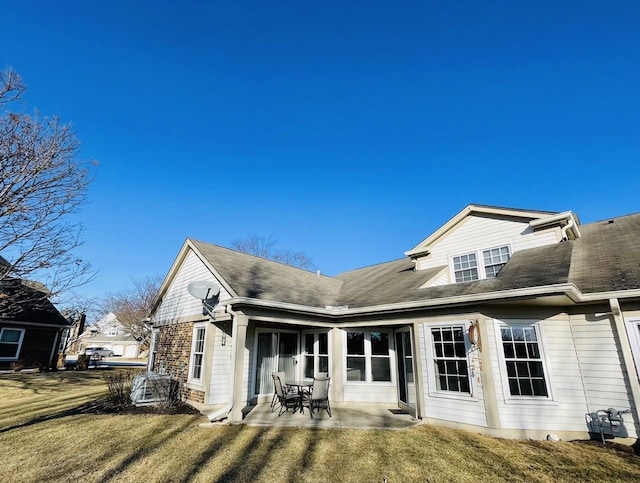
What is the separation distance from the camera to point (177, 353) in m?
11.3

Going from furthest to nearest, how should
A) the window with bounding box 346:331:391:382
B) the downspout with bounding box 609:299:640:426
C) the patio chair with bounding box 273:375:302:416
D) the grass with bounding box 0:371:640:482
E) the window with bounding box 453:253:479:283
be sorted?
the window with bounding box 453:253:479:283 → the window with bounding box 346:331:391:382 → the patio chair with bounding box 273:375:302:416 → the downspout with bounding box 609:299:640:426 → the grass with bounding box 0:371:640:482

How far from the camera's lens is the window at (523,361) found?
6.98 m

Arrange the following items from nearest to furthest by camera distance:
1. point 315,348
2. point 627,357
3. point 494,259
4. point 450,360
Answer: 1. point 627,357
2. point 450,360
3. point 494,259
4. point 315,348

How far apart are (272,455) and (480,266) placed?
8.51 metres

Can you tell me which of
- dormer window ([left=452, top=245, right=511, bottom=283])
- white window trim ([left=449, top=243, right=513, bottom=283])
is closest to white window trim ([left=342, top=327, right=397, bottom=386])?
white window trim ([left=449, top=243, right=513, bottom=283])

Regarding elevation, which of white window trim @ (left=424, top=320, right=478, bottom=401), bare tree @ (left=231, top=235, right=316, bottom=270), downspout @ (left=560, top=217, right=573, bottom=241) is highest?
bare tree @ (left=231, top=235, right=316, bottom=270)

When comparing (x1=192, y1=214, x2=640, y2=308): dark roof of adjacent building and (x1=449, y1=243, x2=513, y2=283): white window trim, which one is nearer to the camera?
(x1=192, y1=214, x2=640, y2=308): dark roof of adjacent building

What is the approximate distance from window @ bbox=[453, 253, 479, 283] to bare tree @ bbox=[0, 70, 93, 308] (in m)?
11.2

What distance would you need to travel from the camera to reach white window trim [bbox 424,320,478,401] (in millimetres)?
7242

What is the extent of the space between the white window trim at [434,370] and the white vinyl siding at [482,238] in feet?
8.32

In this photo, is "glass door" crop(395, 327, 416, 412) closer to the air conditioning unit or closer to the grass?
the grass

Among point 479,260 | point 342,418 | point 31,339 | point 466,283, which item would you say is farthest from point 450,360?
point 31,339

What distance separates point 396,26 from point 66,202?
1271 cm

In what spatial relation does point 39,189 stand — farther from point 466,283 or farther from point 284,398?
point 466,283
